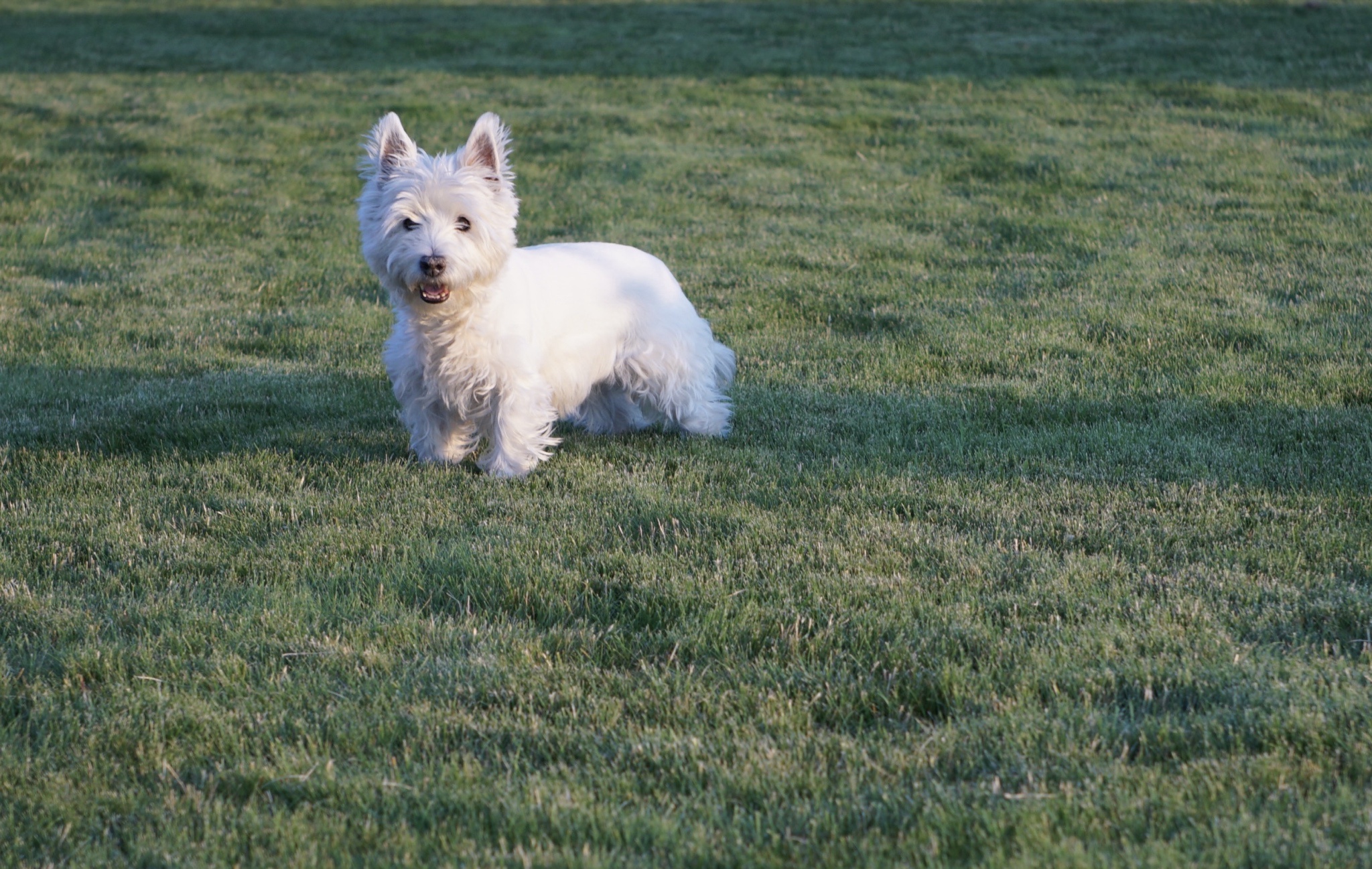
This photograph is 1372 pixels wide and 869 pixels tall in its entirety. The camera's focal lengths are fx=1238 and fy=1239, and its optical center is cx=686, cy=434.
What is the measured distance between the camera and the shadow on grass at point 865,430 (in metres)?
5.84

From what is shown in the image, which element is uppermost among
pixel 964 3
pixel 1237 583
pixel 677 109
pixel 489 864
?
pixel 964 3

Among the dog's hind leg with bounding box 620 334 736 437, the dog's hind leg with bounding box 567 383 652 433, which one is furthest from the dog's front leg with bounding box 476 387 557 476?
the dog's hind leg with bounding box 567 383 652 433

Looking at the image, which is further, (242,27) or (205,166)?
(242,27)

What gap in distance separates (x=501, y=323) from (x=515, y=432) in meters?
0.54

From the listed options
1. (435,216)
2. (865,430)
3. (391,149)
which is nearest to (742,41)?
(865,430)

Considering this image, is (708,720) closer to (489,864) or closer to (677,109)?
(489,864)

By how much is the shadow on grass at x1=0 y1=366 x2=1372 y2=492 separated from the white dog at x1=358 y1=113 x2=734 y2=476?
0.27 m

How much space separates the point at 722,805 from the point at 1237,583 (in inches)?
89.4

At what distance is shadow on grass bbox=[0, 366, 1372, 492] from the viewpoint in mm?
5836

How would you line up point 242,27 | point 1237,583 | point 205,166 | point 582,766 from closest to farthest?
point 582,766, point 1237,583, point 205,166, point 242,27

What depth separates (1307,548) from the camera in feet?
15.6

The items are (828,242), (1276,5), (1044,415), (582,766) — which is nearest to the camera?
(582,766)

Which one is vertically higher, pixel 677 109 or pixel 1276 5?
pixel 1276 5

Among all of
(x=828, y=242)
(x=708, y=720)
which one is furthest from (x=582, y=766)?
(x=828, y=242)
